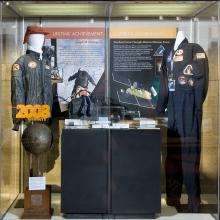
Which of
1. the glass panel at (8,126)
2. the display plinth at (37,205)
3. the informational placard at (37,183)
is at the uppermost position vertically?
the glass panel at (8,126)

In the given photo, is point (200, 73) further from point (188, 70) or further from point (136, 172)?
point (136, 172)

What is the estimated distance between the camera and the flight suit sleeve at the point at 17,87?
19.1 feet

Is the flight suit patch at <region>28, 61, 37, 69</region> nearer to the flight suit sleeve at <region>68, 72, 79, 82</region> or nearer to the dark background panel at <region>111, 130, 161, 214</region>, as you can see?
the flight suit sleeve at <region>68, 72, 79, 82</region>

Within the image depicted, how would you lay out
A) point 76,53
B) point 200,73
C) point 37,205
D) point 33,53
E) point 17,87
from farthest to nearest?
1. point 76,53
2. point 33,53
3. point 17,87
4. point 200,73
5. point 37,205

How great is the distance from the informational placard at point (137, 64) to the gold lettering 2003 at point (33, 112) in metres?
0.75

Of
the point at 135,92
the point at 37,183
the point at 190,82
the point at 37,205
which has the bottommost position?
the point at 37,205

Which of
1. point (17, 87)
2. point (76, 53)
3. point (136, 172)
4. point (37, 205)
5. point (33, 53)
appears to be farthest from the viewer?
point (76, 53)

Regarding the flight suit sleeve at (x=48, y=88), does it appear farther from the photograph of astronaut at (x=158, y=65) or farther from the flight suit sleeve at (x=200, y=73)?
the flight suit sleeve at (x=200, y=73)

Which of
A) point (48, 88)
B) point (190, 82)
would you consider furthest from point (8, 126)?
point (190, 82)

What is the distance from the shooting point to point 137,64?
603 centimetres

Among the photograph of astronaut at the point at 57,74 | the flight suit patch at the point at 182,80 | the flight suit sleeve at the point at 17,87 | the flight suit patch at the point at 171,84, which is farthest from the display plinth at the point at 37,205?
the flight suit patch at the point at 182,80

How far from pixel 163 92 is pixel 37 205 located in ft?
5.92

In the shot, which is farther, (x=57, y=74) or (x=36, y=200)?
(x=57, y=74)

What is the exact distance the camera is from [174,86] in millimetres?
5832
